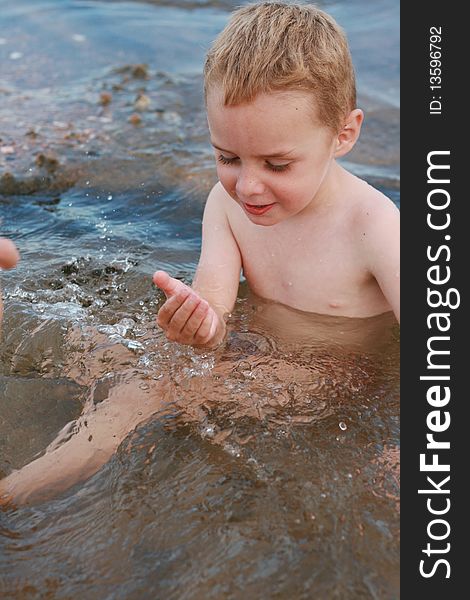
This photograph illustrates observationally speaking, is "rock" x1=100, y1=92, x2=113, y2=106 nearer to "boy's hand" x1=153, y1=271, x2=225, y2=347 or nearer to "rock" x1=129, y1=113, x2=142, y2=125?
"rock" x1=129, y1=113, x2=142, y2=125

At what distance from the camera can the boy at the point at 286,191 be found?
2777 mm

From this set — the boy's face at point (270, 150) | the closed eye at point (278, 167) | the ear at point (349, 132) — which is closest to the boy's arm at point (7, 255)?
the boy's face at point (270, 150)

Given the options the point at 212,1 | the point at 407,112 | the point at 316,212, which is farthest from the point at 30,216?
the point at 212,1

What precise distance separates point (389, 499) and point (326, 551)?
29 centimetres


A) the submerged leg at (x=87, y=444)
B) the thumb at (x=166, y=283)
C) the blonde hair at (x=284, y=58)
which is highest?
the blonde hair at (x=284, y=58)

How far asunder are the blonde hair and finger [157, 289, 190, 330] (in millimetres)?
669

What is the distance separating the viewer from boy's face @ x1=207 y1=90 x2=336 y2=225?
2770 mm

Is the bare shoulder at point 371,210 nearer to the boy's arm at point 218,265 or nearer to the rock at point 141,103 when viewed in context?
the boy's arm at point 218,265

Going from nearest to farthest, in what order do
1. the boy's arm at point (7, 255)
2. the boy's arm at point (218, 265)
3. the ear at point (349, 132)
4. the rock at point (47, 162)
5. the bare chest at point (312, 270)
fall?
the boy's arm at point (7, 255) → the ear at point (349, 132) → the bare chest at point (312, 270) → the boy's arm at point (218, 265) → the rock at point (47, 162)

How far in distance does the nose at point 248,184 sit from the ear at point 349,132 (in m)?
0.41

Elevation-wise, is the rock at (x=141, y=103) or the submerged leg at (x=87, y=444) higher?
the rock at (x=141, y=103)

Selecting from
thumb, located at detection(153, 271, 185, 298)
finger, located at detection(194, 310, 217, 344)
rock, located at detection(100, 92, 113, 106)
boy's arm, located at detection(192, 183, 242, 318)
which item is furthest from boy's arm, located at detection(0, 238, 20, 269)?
rock, located at detection(100, 92, 113, 106)

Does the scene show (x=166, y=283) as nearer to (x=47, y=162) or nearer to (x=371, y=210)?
(x=371, y=210)

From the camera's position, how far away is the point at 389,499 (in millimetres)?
2441
